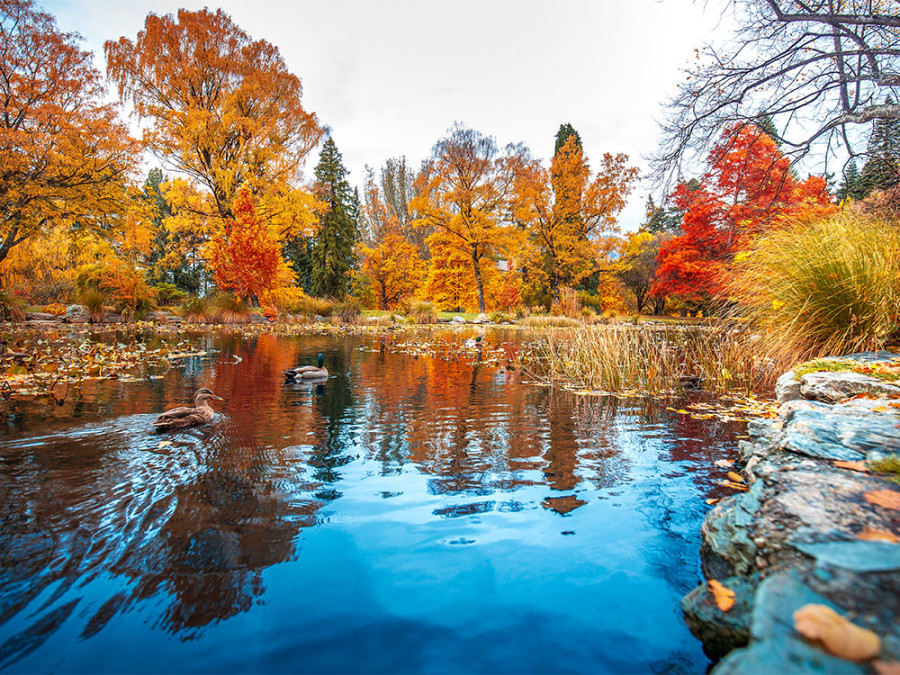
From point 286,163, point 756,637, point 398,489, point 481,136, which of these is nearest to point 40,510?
point 398,489

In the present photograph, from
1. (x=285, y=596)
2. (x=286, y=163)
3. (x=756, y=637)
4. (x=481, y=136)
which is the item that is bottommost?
(x=285, y=596)

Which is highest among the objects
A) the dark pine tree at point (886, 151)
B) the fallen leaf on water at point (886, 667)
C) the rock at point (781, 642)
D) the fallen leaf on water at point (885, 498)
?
the dark pine tree at point (886, 151)

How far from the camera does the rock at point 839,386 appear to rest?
3.04m

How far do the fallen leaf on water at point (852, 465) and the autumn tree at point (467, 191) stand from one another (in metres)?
24.8

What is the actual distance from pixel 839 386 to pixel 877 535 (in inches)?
102

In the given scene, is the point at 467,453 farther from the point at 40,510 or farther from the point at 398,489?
the point at 40,510

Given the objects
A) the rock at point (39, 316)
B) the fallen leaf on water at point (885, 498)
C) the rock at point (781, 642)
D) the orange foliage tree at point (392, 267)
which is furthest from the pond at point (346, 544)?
the orange foliage tree at point (392, 267)

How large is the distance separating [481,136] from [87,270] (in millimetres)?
22022

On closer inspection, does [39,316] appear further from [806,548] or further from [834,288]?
[834,288]

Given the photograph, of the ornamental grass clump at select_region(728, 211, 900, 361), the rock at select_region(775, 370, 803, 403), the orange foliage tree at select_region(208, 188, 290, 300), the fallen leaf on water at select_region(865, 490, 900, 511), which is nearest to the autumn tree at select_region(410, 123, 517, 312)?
the orange foliage tree at select_region(208, 188, 290, 300)

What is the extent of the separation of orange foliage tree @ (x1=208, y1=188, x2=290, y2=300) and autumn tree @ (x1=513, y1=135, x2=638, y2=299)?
14.6 metres

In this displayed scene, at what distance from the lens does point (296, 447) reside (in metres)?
3.57

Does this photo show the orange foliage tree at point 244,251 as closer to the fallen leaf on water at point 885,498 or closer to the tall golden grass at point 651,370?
the tall golden grass at point 651,370

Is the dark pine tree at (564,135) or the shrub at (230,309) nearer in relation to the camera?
the shrub at (230,309)
